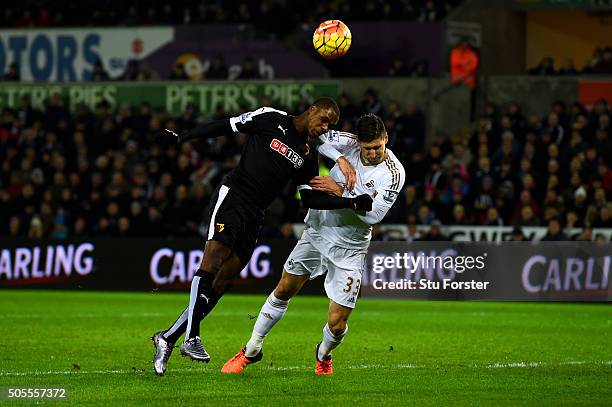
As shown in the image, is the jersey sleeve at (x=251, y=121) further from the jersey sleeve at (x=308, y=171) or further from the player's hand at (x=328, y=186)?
the player's hand at (x=328, y=186)

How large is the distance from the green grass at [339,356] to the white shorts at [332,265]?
26.4 inches

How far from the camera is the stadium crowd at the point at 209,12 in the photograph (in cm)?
2638

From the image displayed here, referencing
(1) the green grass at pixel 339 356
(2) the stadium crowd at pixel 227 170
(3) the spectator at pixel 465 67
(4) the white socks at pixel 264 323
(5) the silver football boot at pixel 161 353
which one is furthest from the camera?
(3) the spectator at pixel 465 67

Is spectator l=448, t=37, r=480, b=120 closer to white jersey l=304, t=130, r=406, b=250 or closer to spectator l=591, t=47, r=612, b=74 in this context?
A: spectator l=591, t=47, r=612, b=74

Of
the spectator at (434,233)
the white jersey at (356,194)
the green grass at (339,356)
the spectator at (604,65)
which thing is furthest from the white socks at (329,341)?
the spectator at (604,65)

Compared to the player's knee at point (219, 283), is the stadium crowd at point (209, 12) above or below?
above

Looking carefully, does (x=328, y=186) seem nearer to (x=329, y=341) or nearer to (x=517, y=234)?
(x=329, y=341)

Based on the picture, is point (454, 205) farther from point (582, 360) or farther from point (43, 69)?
point (43, 69)

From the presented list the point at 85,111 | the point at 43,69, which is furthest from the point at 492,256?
the point at 43,69

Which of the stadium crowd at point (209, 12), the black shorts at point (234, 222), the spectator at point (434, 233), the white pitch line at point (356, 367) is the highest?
the stadium crowd at point (209, 12)

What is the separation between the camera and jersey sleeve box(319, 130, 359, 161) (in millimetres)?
9797

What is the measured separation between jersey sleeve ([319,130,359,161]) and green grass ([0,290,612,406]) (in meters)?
1.78

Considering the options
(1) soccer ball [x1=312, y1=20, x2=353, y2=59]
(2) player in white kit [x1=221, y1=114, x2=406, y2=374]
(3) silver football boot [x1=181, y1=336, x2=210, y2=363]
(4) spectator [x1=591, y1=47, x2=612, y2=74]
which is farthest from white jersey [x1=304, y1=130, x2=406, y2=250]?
(4) spectator [x1=591, y1=47, x2=612, y2=74]

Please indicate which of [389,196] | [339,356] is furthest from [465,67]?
[389,196]
